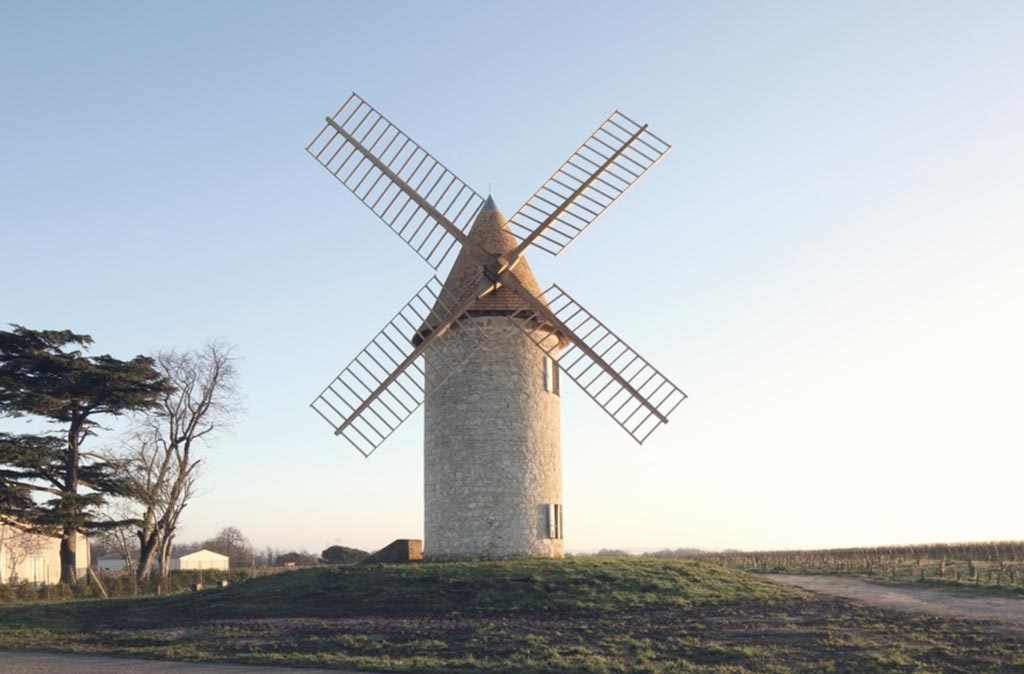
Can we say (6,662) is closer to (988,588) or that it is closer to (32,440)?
(32,440)

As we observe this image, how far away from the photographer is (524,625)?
18.5 meters

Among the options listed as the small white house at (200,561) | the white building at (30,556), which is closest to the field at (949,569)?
the white building at (30,556)

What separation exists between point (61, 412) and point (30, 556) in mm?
9125

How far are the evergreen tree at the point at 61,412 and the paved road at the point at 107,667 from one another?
18405mm

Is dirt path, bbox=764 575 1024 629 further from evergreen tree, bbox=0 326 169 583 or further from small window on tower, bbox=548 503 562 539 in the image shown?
evergreen tree, bbox=0 326 169 583

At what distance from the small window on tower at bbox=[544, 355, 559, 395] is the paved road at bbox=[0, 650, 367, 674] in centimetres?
1281

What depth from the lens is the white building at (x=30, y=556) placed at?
39.2 metres

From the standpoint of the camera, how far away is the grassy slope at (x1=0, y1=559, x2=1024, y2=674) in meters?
15.2

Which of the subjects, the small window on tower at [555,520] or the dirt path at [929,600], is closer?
the dirt path at [929,600]

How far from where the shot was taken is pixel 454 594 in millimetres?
21578

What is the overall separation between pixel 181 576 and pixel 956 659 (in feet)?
98.9

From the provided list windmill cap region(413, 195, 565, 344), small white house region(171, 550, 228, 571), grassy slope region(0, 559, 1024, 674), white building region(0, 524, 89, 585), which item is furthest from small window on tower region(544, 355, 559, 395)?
small white house region(171, 550, 228, 571)

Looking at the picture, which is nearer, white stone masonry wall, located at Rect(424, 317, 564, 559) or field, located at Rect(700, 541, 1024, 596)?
white stone masonry wall, located at Rect(424, 317, 564, 559)

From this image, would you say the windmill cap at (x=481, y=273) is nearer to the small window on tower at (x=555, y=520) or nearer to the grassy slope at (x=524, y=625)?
the small window on tower at (x=555, y=520)
